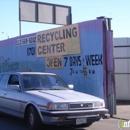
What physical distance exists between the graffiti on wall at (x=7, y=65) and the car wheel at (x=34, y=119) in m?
9.56

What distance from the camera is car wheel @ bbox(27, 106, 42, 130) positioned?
7738 millimetres

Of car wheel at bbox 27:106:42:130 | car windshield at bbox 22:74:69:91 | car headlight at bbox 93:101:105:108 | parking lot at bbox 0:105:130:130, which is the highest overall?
car windshield at bbox 22:74:69:91

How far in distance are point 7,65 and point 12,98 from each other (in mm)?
9849

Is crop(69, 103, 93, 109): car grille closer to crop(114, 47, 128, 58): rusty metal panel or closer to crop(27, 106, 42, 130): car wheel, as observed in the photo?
crop(27, 106, 42, 130): car wheel

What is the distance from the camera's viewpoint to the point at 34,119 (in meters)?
7.79

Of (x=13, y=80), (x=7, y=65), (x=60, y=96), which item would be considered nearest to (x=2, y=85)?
(x=13, y=80)

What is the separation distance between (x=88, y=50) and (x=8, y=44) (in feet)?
25.1

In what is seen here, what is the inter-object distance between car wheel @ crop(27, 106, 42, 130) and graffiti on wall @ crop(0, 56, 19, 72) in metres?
9.56

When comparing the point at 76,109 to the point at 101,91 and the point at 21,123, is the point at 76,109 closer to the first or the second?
the point at 21,123

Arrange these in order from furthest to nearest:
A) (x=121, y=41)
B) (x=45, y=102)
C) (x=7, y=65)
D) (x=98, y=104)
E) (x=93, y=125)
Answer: (x=7, y=65) → (x=121, y=41) → (x=93, y=125) → (x=98, y=104) → (x=45, y=102)

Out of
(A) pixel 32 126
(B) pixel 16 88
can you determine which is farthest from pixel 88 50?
(A) pixel 32 126

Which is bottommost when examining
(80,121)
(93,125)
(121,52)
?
(93,125)

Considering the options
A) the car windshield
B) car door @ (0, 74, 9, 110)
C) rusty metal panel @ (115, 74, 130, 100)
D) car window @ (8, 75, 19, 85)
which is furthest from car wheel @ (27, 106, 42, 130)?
rusty metal panel @ (115, 74, 130, 100)

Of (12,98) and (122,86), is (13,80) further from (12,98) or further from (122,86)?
(122,86)
